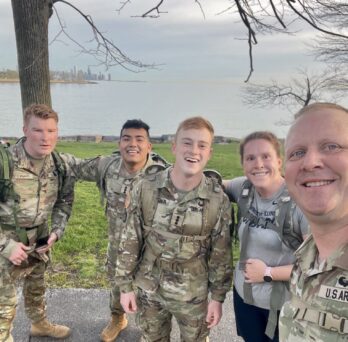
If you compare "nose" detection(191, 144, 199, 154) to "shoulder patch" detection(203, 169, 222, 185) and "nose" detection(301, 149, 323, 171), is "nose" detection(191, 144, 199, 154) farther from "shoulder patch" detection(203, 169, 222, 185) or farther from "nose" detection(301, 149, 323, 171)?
"nose" detection(301, 149, 323, 171)

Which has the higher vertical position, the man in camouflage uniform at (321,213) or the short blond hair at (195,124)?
the short blond hair at (195,124)

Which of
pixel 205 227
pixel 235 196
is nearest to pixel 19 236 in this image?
pixel 205 227

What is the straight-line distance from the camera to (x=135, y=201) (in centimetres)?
244

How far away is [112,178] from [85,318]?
134 centimetres

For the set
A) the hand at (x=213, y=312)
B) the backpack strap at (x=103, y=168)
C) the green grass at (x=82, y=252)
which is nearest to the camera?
the hand at (x=213, y=312)

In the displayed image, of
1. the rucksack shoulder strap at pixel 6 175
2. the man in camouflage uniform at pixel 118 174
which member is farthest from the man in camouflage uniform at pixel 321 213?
the rucksack shoulder strap at pixel 6 175

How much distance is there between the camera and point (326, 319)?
51.4 inches

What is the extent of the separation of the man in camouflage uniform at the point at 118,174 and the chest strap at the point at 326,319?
171cm

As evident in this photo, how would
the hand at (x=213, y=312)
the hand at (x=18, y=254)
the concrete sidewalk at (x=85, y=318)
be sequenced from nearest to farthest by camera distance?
the hand at (x=213, y=312) < the hand at (x=18, y=254) < the concrete sidewalk at (x=85, y=318)

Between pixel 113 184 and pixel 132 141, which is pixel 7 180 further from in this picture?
pixel 132 141

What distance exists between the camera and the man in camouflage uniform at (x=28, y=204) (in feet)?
8.82

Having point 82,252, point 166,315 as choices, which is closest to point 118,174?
point 166,315

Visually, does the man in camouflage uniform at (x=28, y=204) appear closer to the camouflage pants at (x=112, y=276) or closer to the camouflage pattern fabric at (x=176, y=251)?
the camouflage pants at (x=112, y=276)

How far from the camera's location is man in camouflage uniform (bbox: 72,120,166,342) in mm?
2920
